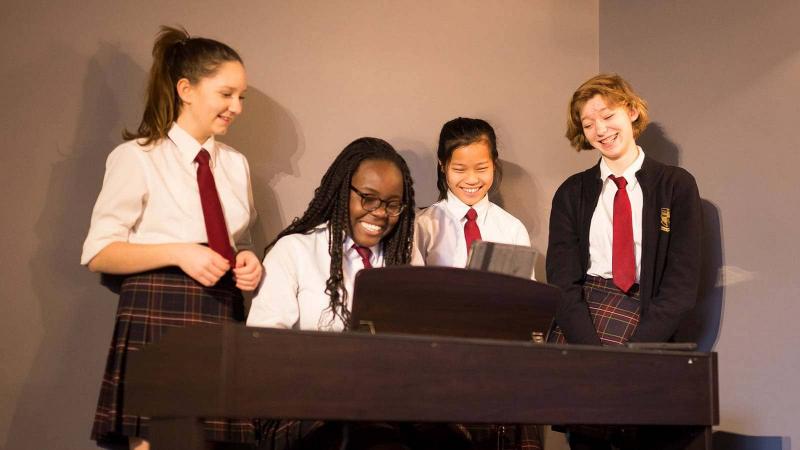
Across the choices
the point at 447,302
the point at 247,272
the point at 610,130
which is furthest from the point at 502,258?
the point at 610,130

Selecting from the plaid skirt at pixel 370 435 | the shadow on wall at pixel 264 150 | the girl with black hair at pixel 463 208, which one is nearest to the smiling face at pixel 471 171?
the girl with black hair at pixel 463 208

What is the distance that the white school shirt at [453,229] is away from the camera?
3307 millimetres

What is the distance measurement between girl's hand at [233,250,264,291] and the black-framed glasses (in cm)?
35

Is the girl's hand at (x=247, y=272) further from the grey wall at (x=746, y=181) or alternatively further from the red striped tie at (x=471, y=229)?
the grey wall at (x=746, y=181)

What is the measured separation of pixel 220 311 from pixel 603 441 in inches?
50.1

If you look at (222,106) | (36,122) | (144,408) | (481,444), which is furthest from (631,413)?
(36,122)

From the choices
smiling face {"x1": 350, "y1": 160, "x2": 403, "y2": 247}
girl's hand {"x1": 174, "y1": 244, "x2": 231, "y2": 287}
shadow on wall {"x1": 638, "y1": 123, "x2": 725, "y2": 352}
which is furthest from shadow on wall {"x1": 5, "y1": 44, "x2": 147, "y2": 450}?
shadow on wall {"x1": 638, "y1": 123, "x2": 725, "y2": 352}

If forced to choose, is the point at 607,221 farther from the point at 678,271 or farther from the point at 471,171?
the point at 471,171

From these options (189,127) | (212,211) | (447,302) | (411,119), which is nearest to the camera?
(447,302)

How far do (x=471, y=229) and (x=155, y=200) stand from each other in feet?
3.64

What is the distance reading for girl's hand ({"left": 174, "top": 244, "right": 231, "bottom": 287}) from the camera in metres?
2.66

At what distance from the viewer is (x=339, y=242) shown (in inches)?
104

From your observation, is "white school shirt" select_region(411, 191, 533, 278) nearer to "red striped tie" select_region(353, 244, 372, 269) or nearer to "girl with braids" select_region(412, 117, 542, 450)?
"girl with braids" select_region(412, 117, 542, 450)

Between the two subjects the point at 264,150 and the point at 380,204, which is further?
the point at 264,150
